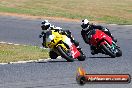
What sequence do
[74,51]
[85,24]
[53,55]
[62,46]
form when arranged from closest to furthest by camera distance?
1. [62,46]
2. [74,51]
3. [53,55]
4. [85,24]

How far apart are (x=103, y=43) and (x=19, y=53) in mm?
3505

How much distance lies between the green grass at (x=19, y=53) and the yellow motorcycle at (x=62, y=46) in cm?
128

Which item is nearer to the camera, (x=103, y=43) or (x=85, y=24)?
(x=103, y=43)

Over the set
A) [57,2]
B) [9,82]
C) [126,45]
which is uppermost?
[9,82]

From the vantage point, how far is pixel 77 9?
163ft

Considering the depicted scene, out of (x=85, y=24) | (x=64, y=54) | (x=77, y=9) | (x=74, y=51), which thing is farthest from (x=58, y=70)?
(x=77, y=9)

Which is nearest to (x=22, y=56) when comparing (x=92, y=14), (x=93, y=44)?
(x=93, y=44)

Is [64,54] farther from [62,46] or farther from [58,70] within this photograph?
[58,70]

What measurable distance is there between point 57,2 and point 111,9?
724 cm

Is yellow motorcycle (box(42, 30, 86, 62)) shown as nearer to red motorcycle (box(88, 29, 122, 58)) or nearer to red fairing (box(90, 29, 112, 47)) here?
red motorcycle (box(88, 29, 122, 58))

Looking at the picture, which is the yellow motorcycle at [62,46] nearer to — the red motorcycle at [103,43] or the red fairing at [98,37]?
the red motorcycle at [103,43]

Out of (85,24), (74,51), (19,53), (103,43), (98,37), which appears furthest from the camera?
(19,53)

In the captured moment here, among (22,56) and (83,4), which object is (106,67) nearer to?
(22,56)

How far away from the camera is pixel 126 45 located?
2697cm
